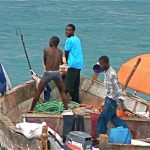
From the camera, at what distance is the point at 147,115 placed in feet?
41.6

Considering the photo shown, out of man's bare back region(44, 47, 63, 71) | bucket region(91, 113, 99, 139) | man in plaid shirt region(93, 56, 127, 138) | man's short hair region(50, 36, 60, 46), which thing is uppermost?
man's short hair region(50, 36, 60, 46)

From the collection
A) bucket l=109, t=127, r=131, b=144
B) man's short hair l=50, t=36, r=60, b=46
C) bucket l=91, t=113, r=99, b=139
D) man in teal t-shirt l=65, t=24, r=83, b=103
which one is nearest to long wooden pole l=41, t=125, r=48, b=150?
bucket l=109, t=127, r=131, b=144

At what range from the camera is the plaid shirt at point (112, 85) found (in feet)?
37.0

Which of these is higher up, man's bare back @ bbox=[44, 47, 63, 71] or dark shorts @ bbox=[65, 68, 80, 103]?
man's bare back @ bbox=[44, 47, 63, 71]

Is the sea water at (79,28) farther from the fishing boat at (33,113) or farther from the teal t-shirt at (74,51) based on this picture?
the teal t-shirt at (74,51)

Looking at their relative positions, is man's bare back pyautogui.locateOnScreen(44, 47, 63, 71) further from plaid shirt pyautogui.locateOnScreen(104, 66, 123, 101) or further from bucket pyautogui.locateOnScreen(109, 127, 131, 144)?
bucket pyautogui.locateOnScreen(109, 127, 131, 144)

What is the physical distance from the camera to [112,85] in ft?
37.2

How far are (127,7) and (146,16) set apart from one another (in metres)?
3.08

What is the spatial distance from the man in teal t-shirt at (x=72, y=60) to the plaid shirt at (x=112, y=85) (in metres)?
2.11

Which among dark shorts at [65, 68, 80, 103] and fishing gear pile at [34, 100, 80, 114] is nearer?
fishing gear pile at [34, 100, 80, 114]

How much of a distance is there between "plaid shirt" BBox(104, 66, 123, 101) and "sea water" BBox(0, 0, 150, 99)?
15.7 m

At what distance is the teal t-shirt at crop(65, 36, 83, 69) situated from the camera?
1327 cm

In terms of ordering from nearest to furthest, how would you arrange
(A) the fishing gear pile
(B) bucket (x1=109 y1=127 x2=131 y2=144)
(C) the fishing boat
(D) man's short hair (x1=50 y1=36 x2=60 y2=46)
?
(B) bucket (x1=109 y1=127 x2=131 y2=144), (C) the fishing boat, (D) man's short hair (x1=50 y1=36 x2=60 y2=46), (A) the fishing gear pile

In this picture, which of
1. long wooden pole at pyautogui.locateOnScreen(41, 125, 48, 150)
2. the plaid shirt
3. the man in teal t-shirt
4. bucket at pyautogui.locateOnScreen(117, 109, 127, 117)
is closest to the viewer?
long wooden pole at pyautogui.locateOnScreen(41, 125, 48, 150)
